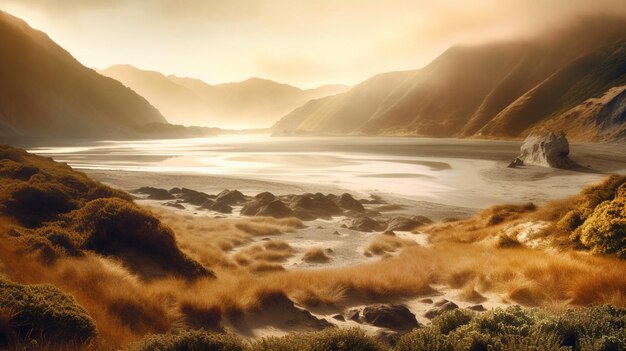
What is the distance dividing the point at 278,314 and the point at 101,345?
4.41 m

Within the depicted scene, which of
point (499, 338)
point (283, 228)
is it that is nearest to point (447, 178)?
point (283, 228)

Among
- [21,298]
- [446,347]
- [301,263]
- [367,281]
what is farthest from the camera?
[301,263]

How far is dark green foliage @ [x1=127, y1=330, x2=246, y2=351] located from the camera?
6.04 metres

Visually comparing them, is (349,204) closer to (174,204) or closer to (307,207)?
(307,207)

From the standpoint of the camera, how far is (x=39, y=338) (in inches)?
257

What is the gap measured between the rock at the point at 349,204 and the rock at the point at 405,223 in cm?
504

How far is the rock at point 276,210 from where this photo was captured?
30.6m

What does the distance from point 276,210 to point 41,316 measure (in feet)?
79.5

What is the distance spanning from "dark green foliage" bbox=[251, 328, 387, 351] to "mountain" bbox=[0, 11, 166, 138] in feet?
497

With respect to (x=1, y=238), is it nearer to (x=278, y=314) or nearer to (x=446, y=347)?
(x=278, y=314)

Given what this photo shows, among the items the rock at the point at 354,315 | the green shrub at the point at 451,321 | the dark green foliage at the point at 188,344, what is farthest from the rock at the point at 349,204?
the dark green foliage at the point at 188,344

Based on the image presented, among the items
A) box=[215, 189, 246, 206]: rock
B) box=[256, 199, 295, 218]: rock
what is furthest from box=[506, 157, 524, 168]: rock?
box=[256, 199, 295, 218]: rock

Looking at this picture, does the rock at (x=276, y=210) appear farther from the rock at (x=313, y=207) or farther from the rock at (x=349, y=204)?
the rock at (x=349, y=204)

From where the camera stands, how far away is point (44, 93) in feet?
526
